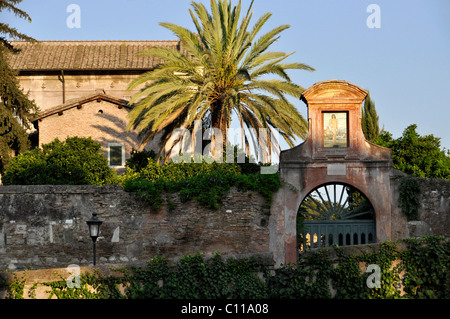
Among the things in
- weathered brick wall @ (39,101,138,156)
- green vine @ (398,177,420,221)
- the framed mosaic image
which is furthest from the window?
green vine @ (398,177,420,221)

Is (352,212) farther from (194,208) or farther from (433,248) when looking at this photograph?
(433,248)

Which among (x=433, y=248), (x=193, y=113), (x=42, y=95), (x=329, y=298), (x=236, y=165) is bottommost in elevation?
(x=329, y=298)

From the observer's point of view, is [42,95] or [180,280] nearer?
[180,280]

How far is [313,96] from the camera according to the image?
17.3 metres

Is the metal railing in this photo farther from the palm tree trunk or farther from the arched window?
the palm tree trunk

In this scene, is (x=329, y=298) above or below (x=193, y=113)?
below

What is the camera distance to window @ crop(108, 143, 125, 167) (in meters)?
28.7

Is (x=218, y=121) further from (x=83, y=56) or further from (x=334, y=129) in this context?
(x=83, y=56)

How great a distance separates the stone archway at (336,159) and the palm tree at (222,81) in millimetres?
3640

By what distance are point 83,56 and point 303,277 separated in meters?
28.4

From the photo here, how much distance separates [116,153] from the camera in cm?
2881

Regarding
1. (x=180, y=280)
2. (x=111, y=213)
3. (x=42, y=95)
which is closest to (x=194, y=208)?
(x=111, y=213)

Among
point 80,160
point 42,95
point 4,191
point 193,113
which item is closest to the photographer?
point 4,191

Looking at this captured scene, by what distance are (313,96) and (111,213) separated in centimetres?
621
